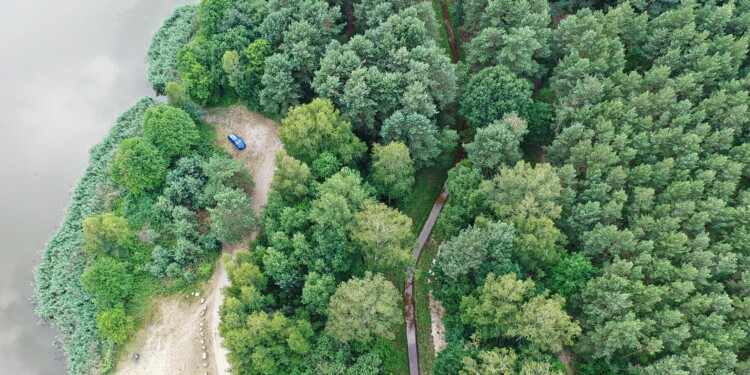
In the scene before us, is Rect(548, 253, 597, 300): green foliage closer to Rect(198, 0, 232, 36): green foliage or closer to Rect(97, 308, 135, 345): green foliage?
Rect(97, 308, 135, 345): green foliage

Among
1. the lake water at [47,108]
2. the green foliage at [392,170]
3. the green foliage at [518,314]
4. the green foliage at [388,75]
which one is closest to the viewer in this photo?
the green foliage at [518,314]

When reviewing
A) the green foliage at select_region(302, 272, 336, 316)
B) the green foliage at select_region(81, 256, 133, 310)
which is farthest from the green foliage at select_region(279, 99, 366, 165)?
the green foliage at select_region(81, 256, 133, 310)

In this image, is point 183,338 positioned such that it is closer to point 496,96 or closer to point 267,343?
point 267,343

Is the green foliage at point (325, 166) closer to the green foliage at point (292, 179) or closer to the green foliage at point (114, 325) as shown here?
the green foliage at point (292, 179)

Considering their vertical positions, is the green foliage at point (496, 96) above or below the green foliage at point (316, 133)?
below

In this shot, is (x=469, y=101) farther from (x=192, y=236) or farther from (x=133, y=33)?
(x=133, y=33)

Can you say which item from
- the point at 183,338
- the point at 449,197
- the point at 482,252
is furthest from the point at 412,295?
the point at 183,338

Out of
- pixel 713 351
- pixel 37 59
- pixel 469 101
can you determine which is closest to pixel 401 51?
pixel 469 101

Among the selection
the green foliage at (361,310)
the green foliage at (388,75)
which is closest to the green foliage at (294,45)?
the green foliage at (388,75)
